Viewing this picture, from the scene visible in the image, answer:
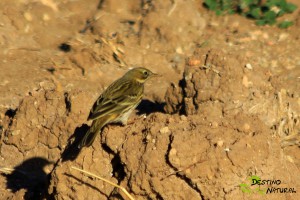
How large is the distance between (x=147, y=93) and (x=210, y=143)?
14.8 ft

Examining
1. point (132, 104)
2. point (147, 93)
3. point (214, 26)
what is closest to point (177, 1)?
point (214, 26)

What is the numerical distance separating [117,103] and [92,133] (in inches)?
50.6

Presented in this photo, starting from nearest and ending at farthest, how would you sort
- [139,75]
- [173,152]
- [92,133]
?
1. [173,152]
2. [92,133]
3. [139,75]

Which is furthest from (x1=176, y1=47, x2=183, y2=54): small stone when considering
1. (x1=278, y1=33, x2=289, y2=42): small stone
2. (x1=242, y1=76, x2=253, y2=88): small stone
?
(x1=242, y1=76, x2=253, y2=88): small stone

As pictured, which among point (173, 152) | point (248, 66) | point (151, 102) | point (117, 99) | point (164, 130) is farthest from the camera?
point (151, 102)

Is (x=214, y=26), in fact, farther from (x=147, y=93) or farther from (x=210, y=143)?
(x=210, y=143)

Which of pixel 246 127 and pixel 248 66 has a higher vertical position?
pixel 248 66

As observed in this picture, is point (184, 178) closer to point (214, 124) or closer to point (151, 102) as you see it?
point (214, 124)

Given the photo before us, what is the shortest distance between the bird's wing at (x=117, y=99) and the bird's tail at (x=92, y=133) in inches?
5.6

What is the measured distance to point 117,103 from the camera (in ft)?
26.9

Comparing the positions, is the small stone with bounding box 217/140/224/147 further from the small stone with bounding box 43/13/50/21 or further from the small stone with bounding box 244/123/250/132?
the small stone with bounding box 43/13/50/21

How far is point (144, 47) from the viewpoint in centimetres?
1209

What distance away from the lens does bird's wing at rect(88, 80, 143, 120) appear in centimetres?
779

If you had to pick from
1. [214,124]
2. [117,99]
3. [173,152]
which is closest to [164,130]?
[173,152]
